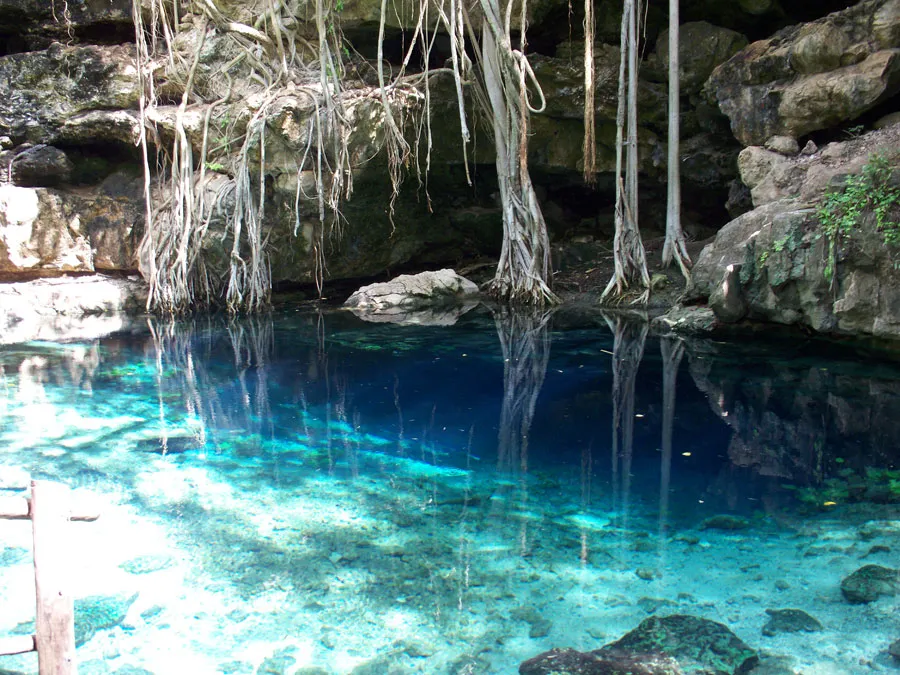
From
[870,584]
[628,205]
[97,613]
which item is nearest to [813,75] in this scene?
[628,205]

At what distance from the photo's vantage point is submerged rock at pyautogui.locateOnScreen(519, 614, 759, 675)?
2.40m

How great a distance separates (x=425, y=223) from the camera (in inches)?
467

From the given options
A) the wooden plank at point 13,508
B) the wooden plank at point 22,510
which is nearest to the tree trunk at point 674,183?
the wooden plank at point 22,510

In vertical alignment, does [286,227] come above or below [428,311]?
above

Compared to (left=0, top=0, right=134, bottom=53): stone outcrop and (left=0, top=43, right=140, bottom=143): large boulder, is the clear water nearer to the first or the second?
(left=0, top=43, right=140, bottom=143): large boulder

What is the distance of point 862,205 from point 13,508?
6081mm

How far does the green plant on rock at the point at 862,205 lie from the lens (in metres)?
5.65

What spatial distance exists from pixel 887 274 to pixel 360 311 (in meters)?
6.43

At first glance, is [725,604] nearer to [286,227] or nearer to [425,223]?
[286,227]

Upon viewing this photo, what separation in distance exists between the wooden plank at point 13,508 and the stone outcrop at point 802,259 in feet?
19.3

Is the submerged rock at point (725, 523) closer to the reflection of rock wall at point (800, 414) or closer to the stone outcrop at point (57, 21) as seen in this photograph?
the reflection of rock wall at point (800, 414)

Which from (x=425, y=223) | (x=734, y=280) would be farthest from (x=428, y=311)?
(x=734, y=280)

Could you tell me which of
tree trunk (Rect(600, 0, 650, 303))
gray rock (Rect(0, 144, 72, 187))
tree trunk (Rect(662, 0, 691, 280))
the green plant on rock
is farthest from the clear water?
gray rock (Rect(0, 144, 72, 187))

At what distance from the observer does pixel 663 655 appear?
8.13 feet
